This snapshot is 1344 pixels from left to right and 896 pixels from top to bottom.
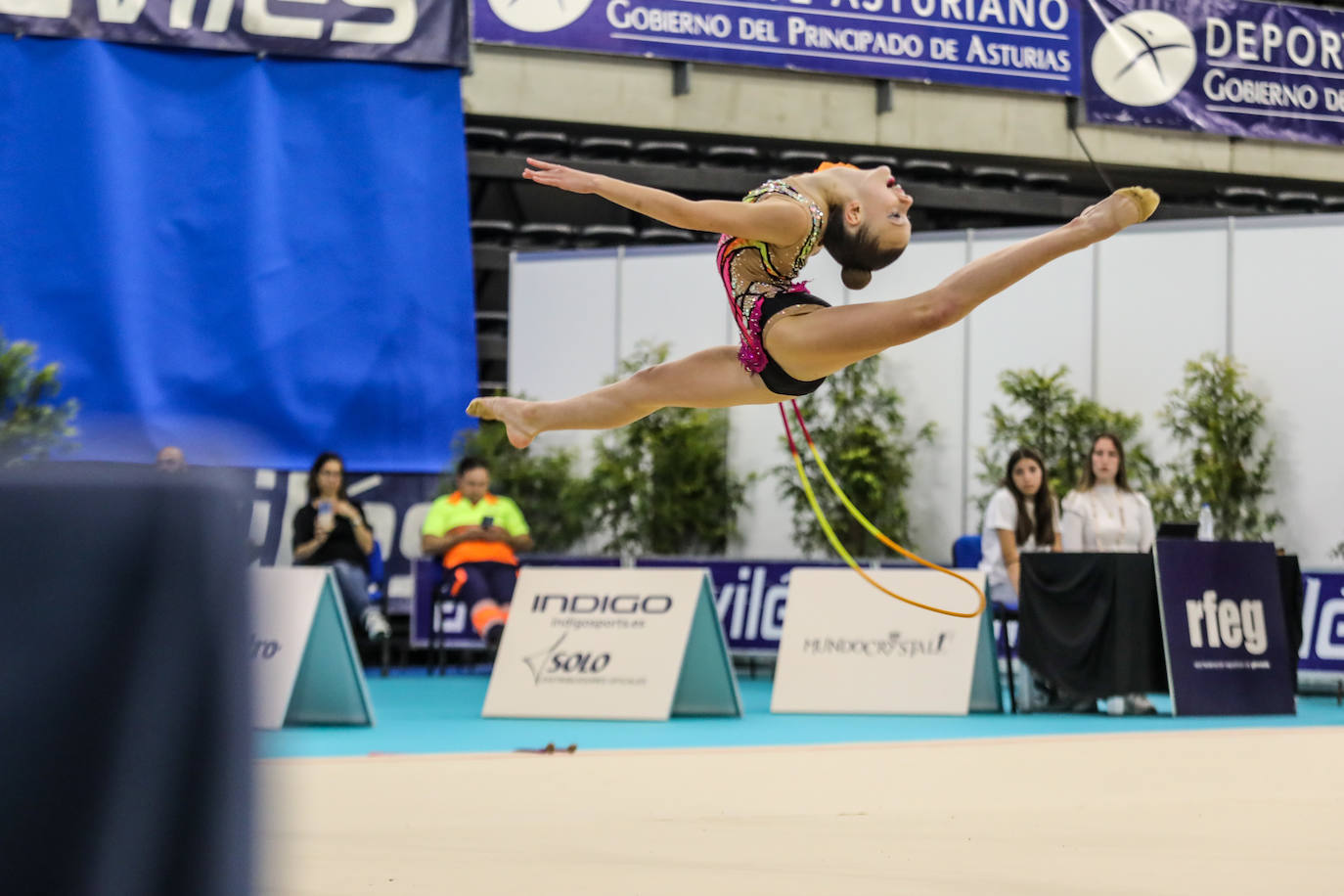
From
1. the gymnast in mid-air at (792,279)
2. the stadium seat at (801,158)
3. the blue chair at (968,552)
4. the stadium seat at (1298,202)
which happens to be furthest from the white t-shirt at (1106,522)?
the stadium seat at (1298,202)

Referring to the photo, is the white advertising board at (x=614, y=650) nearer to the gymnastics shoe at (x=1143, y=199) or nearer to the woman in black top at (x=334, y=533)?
the woman in black top at (x=334, y=533)

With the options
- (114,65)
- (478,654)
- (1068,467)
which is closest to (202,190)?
(114,65)

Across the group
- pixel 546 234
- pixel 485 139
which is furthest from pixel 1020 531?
pixel 485 139

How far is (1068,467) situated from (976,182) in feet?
13.5

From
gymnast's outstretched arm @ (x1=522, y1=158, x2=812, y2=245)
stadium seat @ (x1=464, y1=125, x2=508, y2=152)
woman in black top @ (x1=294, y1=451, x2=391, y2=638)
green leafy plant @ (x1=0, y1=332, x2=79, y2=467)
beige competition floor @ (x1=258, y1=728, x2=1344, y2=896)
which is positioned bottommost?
beige competition floor @ (x1=258, y1=728, x2=1344, y2=896)

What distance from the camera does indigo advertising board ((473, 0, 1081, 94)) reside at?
A: 455 inches

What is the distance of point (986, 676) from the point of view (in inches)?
287

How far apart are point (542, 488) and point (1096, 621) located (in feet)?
17.0

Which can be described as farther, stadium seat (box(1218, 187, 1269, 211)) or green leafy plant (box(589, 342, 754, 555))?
stadium seat (box(1218, 187, 1269, 211))

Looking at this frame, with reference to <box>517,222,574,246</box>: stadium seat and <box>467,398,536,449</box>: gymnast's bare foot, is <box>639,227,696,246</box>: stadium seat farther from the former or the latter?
<box>467,398,536,449</box>: gymnast's bare foot

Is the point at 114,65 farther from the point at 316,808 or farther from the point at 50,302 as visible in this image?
the point at 316,808

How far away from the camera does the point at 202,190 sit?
34.7 feet

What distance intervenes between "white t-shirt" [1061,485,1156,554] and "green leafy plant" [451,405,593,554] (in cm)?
461

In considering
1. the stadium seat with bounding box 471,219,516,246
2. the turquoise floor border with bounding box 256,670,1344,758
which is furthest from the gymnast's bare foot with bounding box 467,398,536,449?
the stadium seat with bounding box 471,219,516,246
